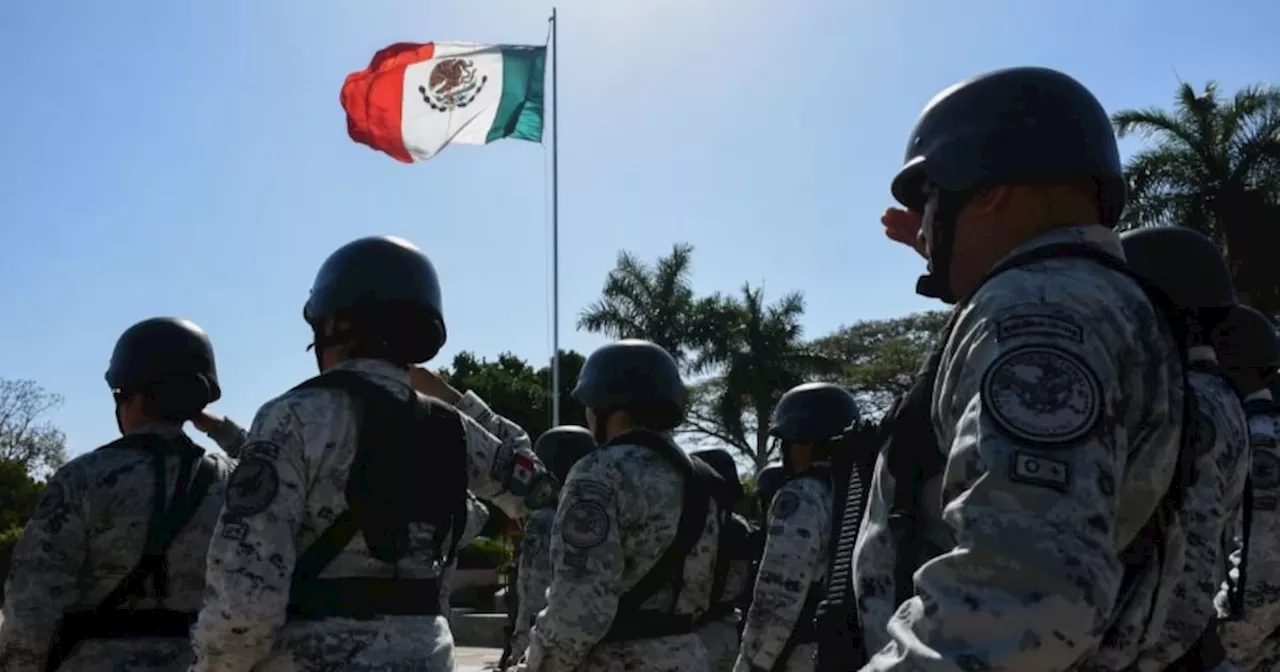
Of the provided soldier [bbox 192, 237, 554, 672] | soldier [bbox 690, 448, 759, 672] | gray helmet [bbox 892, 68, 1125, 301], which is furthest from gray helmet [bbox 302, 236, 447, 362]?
gray helmet [bbox 892, 68, 1125, 301]

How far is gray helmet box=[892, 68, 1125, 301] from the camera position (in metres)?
2.30

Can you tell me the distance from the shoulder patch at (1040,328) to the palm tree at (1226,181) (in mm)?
24575

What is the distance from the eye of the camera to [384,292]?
3.96m

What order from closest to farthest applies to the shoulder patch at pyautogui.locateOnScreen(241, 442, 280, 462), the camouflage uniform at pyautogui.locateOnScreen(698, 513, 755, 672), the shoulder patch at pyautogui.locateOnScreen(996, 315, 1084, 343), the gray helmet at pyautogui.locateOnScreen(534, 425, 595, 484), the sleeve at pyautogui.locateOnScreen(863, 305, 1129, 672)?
the sleeve at pyautogui.locateOnScreen(863, 305, 1129, 672), the shoulder patch at pyautogui.locateOnScreen(996, 315, 1084, 343), the shoulder patch at pyautogui.locateOnScreen(241, 442, 280, 462), the camouflage uniform at pyautogui.locateOnScreen(698, 513, 755, 672), the gray helmet at pyautogui.locateOnScreen(534, 425, 595, 484)

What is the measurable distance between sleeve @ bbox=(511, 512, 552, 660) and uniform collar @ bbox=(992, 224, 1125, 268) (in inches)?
246

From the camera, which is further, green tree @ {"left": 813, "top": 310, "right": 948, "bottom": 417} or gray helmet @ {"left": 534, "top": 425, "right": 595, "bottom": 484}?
green tree @ {"left": 813, "top": 310, "right": 948, "bottom": 417}

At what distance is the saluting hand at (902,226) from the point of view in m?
2.60

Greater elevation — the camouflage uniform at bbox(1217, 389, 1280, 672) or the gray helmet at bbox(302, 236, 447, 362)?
the gray helmet at bbox(302, 236, 447, 362)

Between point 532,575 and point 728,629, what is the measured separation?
5.34ft

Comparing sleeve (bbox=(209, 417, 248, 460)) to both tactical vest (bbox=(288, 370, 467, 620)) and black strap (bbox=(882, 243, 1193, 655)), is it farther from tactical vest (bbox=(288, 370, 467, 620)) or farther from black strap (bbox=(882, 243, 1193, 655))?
black strap (bbox=(882, 243, 1193, 655))

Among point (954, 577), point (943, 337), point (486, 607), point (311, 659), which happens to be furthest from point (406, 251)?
point (486, 607)

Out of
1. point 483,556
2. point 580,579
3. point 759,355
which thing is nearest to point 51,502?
point 580,579

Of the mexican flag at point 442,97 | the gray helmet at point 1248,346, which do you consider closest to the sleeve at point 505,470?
the gray helmet at point 1248,346

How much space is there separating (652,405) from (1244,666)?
2.78 metres
